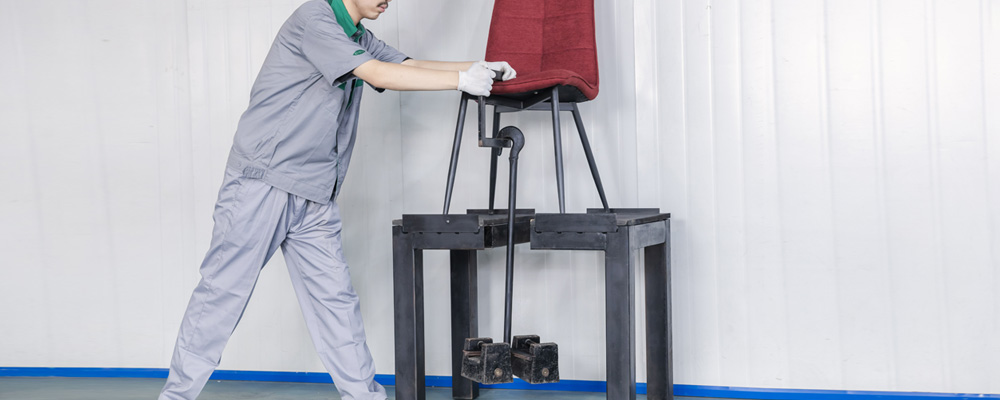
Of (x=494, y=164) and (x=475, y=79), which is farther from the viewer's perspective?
(x=494, y=164)

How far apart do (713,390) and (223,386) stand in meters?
1.59

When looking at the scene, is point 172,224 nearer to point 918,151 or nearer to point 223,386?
point 223,386

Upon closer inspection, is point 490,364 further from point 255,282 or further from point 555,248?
point 255,282

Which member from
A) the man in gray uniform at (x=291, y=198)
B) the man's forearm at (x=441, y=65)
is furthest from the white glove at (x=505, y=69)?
the man's forearm at (x=441, y=65)

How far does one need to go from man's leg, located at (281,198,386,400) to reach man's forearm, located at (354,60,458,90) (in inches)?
16.1

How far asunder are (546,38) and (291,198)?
32.8 inches

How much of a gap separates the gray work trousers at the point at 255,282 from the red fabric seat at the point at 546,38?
66 centimetres

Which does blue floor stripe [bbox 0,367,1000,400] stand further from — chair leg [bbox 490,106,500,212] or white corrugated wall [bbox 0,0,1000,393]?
chair leg [bbox 490,106,500,212]

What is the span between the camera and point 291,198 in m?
1.84

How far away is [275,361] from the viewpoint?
8.16ft

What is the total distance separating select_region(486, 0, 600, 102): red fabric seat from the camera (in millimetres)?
1976

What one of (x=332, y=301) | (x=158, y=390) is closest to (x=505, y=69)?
(x=332, y=301)

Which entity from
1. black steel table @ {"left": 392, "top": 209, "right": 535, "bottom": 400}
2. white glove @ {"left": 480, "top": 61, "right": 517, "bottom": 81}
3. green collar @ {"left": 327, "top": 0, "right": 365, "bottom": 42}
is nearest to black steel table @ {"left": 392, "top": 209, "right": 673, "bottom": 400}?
black steel table @ {"left": 392, "top": 209, "right": 535, "bottom": 400}

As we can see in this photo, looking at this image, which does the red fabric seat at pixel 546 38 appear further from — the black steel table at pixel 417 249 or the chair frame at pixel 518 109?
the black steel table at pixel 417 249
